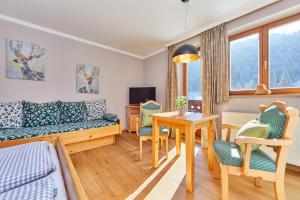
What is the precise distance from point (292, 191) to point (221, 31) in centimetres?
255

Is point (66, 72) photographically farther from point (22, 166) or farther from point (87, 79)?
point (22, 166)

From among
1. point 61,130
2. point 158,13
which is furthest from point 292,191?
point 61,130

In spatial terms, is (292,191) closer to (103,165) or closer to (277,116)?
(277,116)

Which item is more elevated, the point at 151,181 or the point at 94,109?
the point at 94,109

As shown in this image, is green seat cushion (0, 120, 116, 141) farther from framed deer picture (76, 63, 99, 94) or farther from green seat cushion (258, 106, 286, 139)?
green seat cushion (258, 106, 286, 139)

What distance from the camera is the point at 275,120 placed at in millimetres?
1396

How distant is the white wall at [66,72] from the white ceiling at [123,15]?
28 centimetres

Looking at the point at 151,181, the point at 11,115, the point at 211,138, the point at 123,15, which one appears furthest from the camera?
the point at 123,15

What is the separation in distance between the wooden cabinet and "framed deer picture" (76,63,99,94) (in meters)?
1.05

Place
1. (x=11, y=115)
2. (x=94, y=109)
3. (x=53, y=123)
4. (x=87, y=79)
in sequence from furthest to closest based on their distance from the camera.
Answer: (x=87, y=79) < (x=94, y=109) < (x=53, y=123) < (x=11, y=115)

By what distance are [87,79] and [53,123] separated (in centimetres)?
131

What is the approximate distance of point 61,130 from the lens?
2447 mm

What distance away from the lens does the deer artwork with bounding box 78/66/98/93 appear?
358cm

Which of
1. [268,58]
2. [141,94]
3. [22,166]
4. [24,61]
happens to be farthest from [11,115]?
[268,58]
